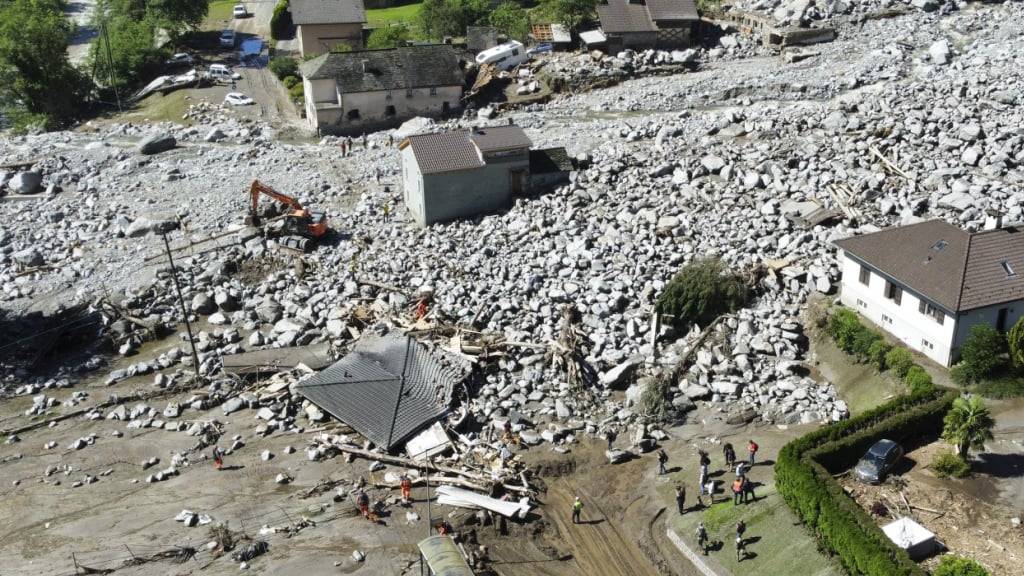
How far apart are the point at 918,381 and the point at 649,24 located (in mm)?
47629

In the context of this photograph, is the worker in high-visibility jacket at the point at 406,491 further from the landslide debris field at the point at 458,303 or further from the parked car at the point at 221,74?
the parked car at the point at 221,74

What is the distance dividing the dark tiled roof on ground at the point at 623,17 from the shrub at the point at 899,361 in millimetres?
44916

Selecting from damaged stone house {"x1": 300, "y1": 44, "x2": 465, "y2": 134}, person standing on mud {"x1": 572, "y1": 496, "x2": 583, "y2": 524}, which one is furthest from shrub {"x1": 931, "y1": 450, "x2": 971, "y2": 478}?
damaged stone house {"x1": 300, "y1": 44, "x2": 465, "y2": 134}

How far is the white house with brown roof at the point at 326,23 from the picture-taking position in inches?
3216

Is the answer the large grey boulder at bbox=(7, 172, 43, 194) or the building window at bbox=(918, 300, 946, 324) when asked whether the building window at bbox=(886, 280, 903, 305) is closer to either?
the building window at bbox=(918, 300, 946, 324)

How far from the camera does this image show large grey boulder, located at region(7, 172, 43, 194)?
5941 cm

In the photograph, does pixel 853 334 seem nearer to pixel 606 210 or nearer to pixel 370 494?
pixel 606 210

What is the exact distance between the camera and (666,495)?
105 feet

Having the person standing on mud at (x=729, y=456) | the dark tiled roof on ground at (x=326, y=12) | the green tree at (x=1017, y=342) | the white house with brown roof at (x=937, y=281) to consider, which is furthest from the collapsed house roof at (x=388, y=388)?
the dark tiled roof on ground at (x=326, y=12)

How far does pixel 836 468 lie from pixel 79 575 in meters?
24.9

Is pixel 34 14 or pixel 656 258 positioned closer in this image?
pixel 656 258

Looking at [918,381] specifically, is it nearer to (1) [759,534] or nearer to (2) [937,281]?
(2) [937,281]

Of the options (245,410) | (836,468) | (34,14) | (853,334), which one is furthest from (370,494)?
(34,14)

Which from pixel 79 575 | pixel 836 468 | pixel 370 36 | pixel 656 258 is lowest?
pixel 79 575
